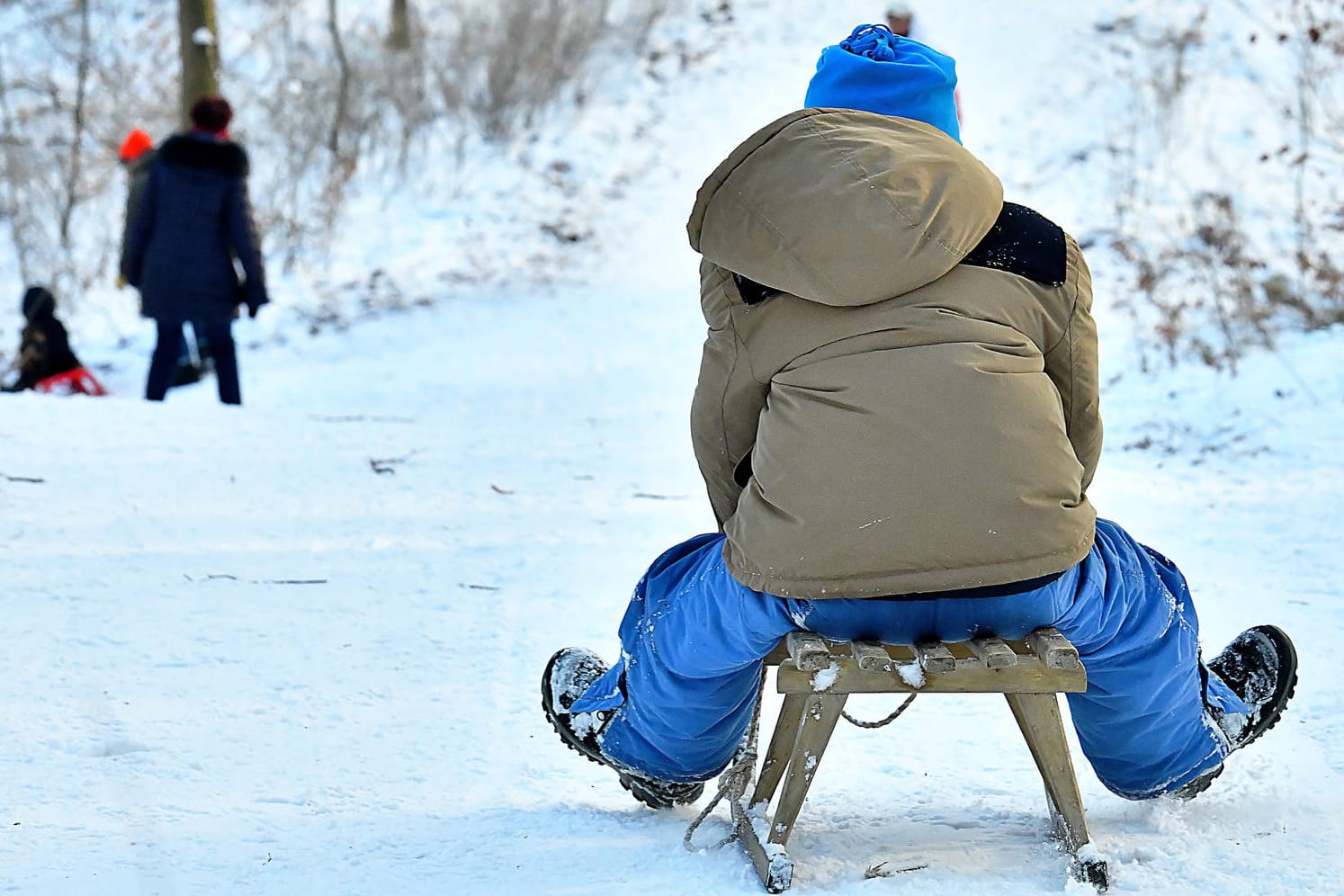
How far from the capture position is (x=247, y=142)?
11.5 metres

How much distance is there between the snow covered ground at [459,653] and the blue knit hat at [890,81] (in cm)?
116

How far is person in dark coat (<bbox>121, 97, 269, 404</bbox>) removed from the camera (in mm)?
6062

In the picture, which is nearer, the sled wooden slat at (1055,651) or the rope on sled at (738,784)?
the sled wooden slat at (1055,651)

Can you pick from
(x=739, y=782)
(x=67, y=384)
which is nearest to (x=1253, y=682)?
(x=739, y=782)

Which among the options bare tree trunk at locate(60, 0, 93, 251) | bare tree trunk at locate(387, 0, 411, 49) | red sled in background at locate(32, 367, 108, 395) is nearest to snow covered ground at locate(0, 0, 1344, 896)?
red sled in background at locate(32, 367, 108, 395)

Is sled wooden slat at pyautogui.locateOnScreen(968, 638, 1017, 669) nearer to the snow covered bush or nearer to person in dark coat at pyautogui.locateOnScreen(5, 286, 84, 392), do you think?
the snow covered bush

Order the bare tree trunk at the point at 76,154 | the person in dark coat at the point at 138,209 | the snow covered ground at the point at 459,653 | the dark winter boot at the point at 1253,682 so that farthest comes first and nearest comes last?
the bare tree trunk at the point at 76,154, the person in dark coat at the point at 138,209, the dark winter boot at the point at 1253,682, the snow covered ground at the point at 459,653

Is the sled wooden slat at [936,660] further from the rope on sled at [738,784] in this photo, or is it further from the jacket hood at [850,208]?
the jacket hood at [850,208]

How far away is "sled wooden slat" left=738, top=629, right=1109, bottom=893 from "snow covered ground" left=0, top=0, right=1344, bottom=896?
0.08m

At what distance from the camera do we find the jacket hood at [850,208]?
5.63 ft

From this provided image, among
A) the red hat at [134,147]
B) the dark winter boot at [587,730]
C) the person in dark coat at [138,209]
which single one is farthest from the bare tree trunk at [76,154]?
the dark winter boot at [587,730]

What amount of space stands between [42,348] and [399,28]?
8199 mm

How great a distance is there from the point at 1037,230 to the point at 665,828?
3.80 ft

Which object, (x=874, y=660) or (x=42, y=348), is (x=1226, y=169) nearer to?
(x=42, y=348)
